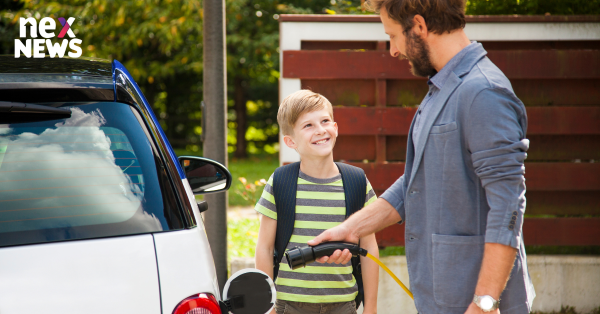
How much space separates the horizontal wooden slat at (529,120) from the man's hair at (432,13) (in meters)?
2.18

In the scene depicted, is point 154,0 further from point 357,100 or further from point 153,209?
point 153,209

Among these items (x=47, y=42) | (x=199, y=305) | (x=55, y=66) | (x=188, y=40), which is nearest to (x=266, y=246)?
(x=199, y=305)

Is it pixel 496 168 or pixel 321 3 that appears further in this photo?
pixel 321 3

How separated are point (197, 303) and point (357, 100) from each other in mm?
2765

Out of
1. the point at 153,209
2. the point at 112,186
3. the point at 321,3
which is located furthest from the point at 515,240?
the point at 321,3

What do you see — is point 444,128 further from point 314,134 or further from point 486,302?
point 314,134

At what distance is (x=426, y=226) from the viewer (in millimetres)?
1806

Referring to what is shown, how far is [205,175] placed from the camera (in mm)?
2689

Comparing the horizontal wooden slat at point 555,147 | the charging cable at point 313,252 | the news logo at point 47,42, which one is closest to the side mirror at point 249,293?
the charging cable at point 313,252

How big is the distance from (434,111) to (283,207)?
0.97m

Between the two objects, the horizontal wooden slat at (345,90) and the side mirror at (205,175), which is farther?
the horizontal wooden slat at (345,90)

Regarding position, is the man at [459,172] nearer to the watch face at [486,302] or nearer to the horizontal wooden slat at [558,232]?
the watch face at [486,302]

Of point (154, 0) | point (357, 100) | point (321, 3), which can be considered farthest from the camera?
point (321, 3)

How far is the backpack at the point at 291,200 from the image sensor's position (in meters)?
2.46
